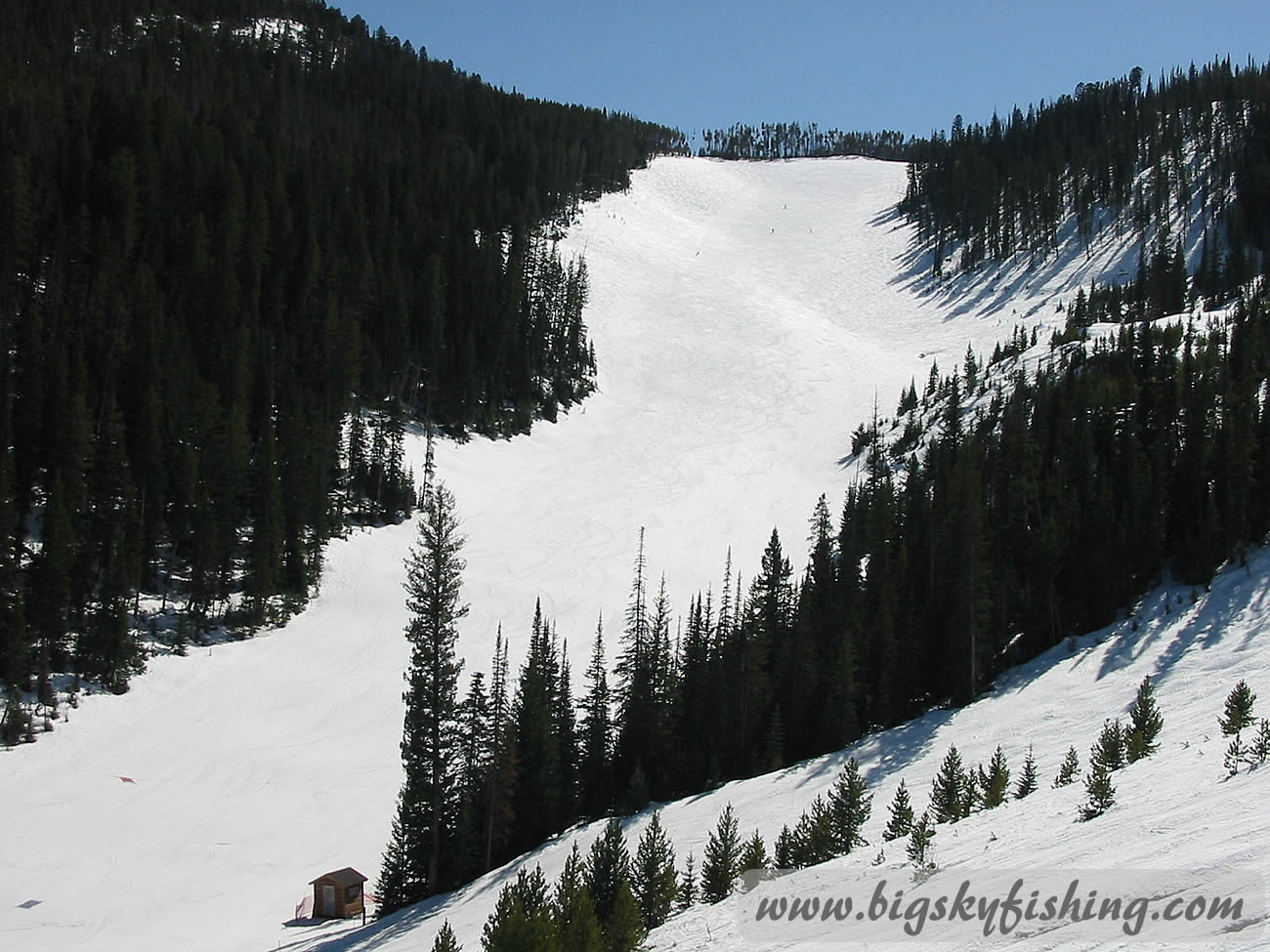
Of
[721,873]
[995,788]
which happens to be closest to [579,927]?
[721,873]

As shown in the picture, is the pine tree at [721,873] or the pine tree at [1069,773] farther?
the pine tree at [1069,773]

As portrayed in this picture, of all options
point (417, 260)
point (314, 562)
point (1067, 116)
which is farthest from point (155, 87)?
point (1067, 116)

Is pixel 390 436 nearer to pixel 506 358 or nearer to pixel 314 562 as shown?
pixel 314 562

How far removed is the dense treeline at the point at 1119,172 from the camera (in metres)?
113

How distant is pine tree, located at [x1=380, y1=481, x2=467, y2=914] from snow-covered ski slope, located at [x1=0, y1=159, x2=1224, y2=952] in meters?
2.95

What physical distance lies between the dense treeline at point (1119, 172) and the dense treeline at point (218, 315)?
58719 millimetres

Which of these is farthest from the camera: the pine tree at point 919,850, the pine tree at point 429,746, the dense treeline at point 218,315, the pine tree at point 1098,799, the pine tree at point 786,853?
the dense treeline at point 218,315

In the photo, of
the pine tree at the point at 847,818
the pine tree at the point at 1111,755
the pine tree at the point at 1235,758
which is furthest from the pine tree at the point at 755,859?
the pine tree at the point at 1235,758

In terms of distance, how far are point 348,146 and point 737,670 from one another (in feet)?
330

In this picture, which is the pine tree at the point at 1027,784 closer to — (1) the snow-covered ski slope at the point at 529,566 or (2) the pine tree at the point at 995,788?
(2) the pine tree at the point at 995,788

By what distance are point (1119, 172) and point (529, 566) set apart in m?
103

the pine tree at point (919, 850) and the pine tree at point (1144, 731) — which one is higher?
the pine tree at point (1144, 731)

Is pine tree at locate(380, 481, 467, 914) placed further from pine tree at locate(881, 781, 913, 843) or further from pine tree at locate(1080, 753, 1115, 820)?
pine tree at locate(1080, 753, 1115, 820)

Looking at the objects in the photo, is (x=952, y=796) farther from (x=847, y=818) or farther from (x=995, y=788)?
(x=847, y=818)
